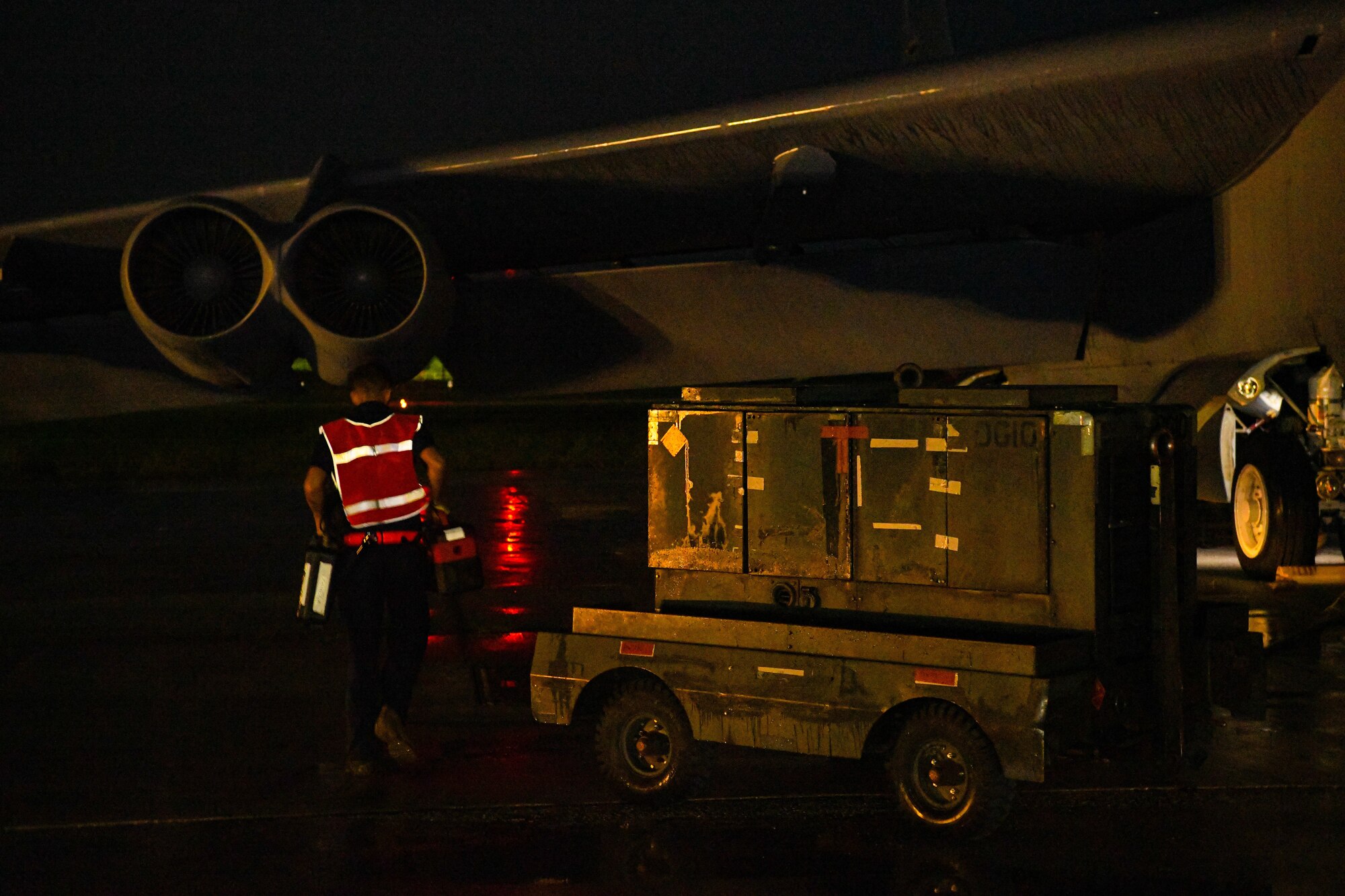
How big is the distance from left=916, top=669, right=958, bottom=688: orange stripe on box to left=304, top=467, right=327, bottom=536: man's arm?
108 inches

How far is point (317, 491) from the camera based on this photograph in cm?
623

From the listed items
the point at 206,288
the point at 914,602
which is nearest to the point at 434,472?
the point at 914,602

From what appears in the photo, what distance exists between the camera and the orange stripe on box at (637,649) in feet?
17.9

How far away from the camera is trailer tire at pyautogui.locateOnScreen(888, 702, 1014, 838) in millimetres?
4715

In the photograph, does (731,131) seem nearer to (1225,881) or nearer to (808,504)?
(808,504)

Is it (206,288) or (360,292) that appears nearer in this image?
(360,292)

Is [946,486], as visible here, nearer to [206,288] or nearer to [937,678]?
[937,678]

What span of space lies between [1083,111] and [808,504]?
15.8 feet

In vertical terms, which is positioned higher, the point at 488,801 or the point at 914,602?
the point at 914,602

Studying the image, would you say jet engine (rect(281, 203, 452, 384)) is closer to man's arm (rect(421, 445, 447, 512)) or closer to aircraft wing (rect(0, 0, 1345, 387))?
aircraft wing (rect(0, 0, 1345, 387))

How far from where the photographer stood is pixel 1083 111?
30.0 feet

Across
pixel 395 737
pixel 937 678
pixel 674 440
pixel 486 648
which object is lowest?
pixel 395 737

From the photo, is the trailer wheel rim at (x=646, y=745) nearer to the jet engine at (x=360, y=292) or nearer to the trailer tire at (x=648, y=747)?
the trailer tire at (x=648, y=747)

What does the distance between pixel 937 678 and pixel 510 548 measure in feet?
30.7
